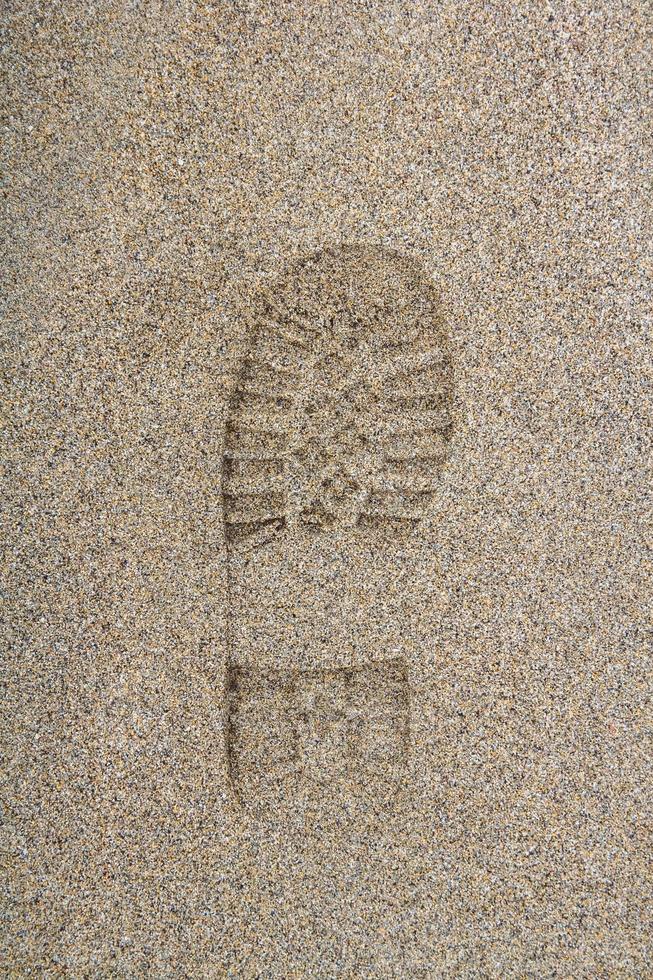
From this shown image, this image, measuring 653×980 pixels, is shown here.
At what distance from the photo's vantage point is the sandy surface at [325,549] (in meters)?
1.22

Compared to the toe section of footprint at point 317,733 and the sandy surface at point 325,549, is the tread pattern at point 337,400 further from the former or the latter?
the toe section of footprint at point 317,733

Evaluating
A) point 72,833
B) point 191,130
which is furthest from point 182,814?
point 191,130

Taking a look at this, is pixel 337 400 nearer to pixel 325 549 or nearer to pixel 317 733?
pixel 325 549

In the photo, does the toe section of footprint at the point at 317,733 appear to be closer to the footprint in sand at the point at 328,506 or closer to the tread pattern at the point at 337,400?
the footprint in sand at the point at 328,506

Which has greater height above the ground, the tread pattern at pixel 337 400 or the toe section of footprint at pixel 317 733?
the tread pattern at pixel 337 400

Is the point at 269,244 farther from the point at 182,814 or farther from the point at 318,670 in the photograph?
the point at 182,814

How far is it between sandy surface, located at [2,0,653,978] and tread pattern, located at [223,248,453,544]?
0.03 meters

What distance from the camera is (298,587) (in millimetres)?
1256

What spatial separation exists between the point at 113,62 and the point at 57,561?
72 cm

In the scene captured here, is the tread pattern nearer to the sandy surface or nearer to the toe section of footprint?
the sandy surface

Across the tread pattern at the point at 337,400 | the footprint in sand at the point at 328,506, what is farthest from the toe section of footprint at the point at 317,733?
the tread pattern at the point at 337,400

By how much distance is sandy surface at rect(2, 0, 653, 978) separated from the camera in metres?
1.22

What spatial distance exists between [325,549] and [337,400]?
0.22 meters

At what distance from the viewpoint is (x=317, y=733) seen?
4.13 ft
